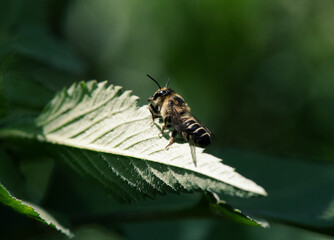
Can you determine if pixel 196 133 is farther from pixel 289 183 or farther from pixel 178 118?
pixel 289 183

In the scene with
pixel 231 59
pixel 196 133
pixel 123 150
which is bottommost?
pixel 123 150

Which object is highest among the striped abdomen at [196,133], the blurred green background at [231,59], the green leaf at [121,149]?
the blurred green background at [231,59]

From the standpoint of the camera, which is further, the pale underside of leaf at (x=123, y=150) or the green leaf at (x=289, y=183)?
the green leaf at (x=289, y=183)

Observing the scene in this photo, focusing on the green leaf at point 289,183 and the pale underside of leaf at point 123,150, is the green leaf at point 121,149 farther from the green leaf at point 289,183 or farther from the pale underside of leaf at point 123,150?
the green leaf at point 289,183

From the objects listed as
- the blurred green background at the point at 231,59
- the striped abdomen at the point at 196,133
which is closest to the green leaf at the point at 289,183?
the striped abdomen at the point at 196,133

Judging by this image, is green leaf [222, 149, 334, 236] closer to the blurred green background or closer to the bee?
the bee

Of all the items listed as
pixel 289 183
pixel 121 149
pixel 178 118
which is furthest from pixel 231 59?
pixel 121 149

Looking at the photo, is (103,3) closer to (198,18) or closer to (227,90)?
(198,18)

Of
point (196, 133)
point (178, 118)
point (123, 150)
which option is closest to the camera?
point (123, 150)
